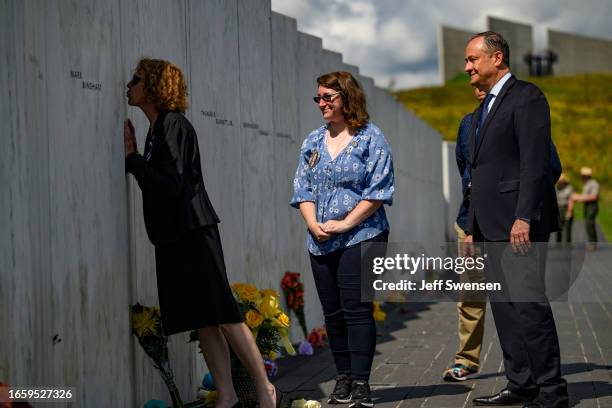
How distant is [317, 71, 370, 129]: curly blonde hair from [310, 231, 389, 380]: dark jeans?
68 centimetres

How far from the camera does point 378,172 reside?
19.9 feet

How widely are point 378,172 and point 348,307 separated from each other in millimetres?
795

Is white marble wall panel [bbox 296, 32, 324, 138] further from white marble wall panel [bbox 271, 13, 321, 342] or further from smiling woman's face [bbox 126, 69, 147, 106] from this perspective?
smiling woman's face [bbox 126, 69, 147, 106]

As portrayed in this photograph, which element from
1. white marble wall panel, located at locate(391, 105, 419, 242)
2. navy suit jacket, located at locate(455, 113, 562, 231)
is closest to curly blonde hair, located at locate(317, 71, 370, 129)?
navy suit jacket, located at locate(455, 113, 562, 231)

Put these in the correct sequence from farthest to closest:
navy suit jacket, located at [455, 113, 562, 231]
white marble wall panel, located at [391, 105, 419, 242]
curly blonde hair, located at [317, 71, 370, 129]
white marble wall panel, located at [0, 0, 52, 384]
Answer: white marble wall panel, located at [391, 105, 419, 242] → navy suit jacket, located at [455, 113, 562, 231] → curly blonde hair, located at [317, 71, 370, 129] → white marble wall panel, located at [0, 0, 52, 384]

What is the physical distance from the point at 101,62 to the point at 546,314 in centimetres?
271

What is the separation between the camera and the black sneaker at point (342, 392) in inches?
245

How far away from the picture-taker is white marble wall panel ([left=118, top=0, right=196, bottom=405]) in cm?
586

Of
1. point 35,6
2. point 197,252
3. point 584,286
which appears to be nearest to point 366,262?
point 197,252

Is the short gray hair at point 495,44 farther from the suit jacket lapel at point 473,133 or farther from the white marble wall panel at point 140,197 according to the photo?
the white marble wall panel at point 140,197

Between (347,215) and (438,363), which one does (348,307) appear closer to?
(347,215)

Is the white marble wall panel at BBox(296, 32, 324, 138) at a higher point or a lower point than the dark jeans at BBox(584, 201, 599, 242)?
higher

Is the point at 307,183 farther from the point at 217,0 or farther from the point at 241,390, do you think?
the point at 217,0

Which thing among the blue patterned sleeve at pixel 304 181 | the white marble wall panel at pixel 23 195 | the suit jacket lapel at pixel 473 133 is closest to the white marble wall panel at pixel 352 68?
the blue patterned sleeve at pixel 304 181
